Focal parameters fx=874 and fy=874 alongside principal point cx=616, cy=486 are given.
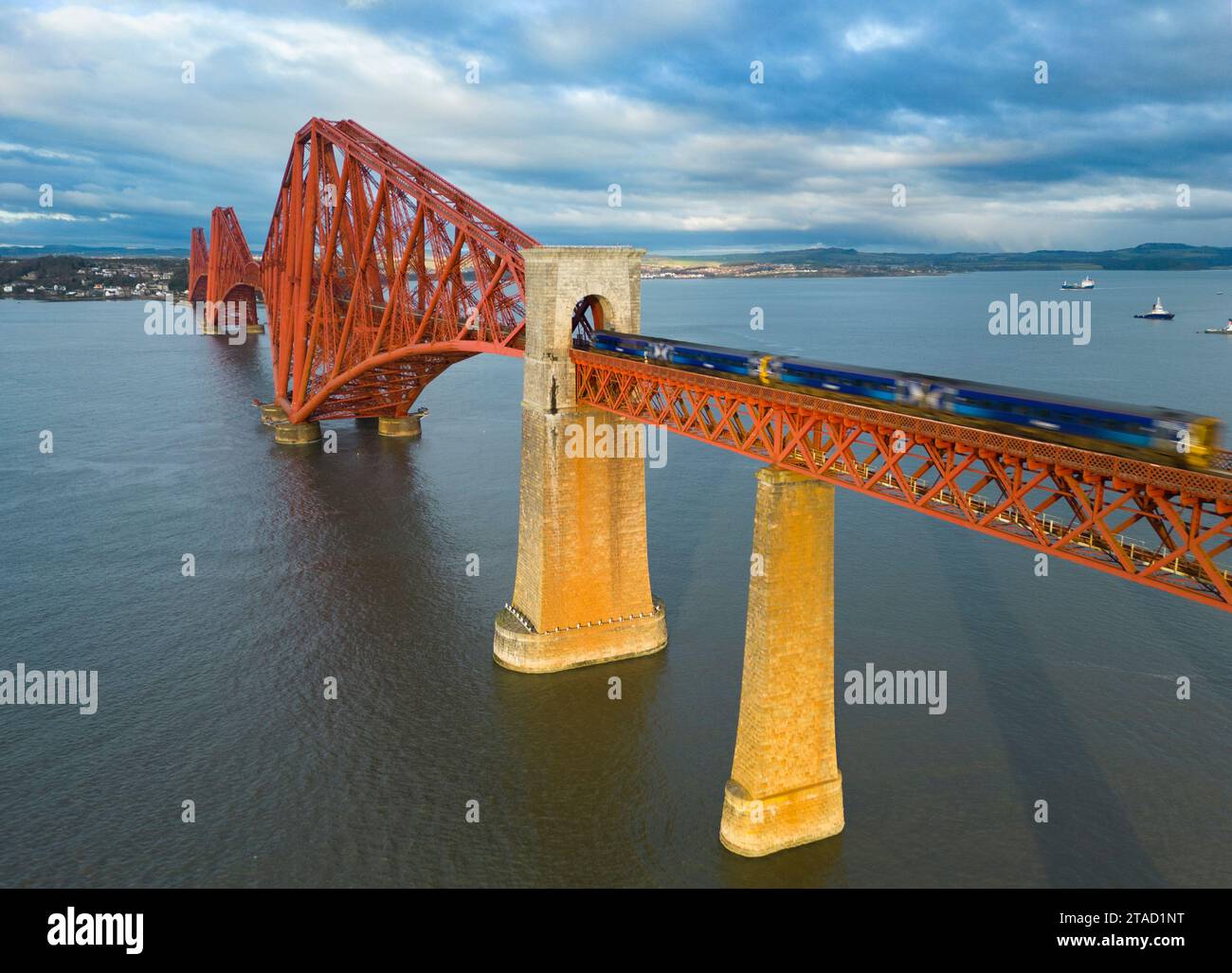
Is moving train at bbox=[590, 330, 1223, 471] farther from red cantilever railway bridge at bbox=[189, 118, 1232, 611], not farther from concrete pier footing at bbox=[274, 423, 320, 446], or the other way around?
concrete pier footing at bbox=[274, 423, 320, 446]

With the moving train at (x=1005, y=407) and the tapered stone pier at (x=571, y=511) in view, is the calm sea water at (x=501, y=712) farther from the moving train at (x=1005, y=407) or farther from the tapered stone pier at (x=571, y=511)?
the moving train at (x=1005, y=407)

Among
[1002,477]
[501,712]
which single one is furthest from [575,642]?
[1002,477]

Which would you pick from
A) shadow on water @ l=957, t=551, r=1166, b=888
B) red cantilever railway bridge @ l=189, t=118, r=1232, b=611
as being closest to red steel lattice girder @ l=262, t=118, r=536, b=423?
red cantilever railway bridge @ l=189, t=118, r=1232, b=611

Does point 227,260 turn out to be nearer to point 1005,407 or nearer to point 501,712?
point 501,712

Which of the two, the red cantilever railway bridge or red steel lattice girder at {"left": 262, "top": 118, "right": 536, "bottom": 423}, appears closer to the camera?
the red cantilever railway bridge

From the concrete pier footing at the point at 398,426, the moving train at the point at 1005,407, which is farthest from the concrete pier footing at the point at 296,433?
the moving train at the point at 1005,407
